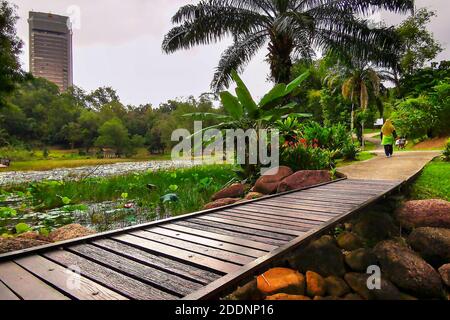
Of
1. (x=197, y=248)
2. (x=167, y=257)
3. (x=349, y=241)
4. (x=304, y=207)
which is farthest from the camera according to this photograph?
(x=349, y=241)

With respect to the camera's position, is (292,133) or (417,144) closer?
(292,133)

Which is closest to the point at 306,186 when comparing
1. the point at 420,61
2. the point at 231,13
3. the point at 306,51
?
the point at 306,51

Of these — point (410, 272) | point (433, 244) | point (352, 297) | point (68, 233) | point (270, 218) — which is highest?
point (270, 218)

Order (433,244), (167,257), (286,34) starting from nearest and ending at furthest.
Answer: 1. (167,257)
2. (433,244)
3. (286,34)

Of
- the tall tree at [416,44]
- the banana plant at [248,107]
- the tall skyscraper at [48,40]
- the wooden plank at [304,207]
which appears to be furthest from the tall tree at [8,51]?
the tall tree at [416,44]

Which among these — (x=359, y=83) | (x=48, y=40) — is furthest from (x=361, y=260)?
(x=359, y=83)

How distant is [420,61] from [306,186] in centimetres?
3230

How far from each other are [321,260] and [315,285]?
1.41 ft

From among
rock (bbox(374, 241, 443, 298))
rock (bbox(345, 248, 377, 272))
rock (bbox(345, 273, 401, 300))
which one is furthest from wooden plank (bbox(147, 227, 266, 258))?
rock (bbox(374, 241, 443, 298))

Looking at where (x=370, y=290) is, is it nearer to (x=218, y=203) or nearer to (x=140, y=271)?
(x=140, y=271)

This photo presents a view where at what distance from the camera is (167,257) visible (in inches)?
94.0

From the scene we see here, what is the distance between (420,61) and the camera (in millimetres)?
31047

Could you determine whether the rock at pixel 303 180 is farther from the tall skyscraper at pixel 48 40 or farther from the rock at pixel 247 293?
the tall skyscraper at pixel 48 40
